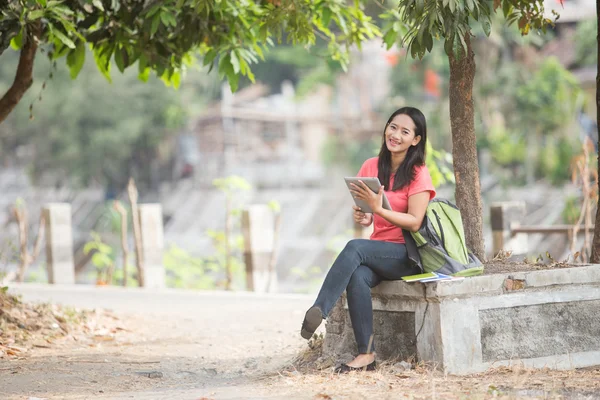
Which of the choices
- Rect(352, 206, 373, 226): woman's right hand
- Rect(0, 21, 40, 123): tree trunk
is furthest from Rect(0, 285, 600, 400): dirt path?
Rect(0, 21, 40, 123): tree trunk

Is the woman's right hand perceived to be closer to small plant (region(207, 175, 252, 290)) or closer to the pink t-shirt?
the pink t-shirt

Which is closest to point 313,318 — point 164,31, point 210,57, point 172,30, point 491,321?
point 491,321

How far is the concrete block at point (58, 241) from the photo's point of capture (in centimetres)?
1323

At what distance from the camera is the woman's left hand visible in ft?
17.6

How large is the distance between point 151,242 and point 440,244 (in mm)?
8218

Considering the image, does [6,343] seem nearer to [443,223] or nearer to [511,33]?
[443,223]

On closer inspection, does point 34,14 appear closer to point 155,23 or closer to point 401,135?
point 155,23

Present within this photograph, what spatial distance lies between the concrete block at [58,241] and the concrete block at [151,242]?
113 cm

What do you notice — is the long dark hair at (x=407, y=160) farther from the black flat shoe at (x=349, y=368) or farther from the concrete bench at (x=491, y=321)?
the black flat shoe at (x=349, y=368)

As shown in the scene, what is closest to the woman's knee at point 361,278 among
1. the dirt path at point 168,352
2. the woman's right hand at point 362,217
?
the woman's right hand at point 362,217

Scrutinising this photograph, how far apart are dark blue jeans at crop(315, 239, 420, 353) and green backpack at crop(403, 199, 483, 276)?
85 millimetres

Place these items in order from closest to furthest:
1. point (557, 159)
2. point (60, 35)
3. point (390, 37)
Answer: point (60, 35)
point (390, 37)
point (557, 159)

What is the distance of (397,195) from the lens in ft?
18.5

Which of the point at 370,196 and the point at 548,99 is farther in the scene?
the point at 548,99
